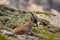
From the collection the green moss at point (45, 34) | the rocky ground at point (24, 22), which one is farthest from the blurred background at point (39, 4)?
the green moss at point (45, 34)

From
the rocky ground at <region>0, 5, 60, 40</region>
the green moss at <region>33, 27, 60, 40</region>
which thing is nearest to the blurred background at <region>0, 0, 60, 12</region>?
the rocky ground at <region>0, 5, 60, 40</region>

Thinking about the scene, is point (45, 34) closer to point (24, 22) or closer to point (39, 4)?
point (24, 22)

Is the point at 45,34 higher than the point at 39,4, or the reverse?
the point at 39,4

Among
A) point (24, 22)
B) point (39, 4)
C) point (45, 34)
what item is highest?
point (39, 4)

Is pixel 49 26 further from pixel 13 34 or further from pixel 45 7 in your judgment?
pixel 45 7

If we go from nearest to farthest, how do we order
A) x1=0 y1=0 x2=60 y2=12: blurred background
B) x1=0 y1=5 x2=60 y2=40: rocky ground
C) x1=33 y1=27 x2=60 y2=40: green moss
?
x1=0 y1=5 x2=60 y2=40: rocky ground
x1=33 y1=27 x2=60 y2=40: green moss
x1=0 y1=0 x2=60 y2=12: blurred background

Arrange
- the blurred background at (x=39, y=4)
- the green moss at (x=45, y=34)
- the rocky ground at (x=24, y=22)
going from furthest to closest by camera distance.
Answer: the blurred background at (x=39, y=4) → the green moss at (x=45, y=34) → the rocky ground at (x=24, y=22)

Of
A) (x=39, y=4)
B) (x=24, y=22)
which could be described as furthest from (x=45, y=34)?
(x=39, y=4)

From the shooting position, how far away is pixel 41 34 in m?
17.5

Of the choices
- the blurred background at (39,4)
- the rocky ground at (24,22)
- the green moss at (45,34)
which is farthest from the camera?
the blurred background at (39,4)

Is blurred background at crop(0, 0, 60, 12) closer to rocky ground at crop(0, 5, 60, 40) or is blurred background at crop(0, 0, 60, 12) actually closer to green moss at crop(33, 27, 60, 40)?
rocky ground at crop(0, 5, 60, 40)

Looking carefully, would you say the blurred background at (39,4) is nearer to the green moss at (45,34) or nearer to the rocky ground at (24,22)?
the rocky ground at (24,22)

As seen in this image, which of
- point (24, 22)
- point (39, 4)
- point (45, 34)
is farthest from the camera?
point (39, 4)

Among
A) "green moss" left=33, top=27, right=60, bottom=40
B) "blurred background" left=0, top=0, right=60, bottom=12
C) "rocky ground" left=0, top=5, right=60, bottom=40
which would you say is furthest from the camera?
"blurred background" left=0, top=0, right=60, bottom=12
